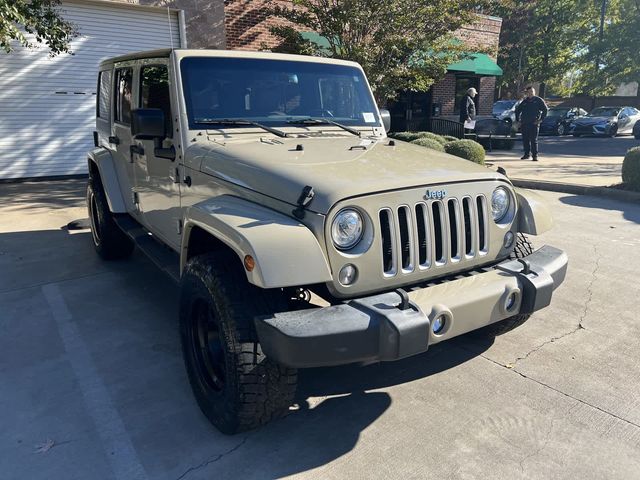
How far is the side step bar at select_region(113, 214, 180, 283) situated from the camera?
3.71 m

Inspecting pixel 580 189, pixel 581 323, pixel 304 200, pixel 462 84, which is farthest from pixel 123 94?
pixel 462 84

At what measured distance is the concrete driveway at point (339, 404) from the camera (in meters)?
2.57

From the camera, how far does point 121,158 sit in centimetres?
494

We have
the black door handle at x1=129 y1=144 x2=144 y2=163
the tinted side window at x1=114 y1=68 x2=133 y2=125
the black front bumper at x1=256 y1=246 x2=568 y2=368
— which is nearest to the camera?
the black front bumper at x1=256 y1=246 x2=568 y2=368

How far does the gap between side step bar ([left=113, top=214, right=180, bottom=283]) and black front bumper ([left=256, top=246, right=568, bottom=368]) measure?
1399 mm

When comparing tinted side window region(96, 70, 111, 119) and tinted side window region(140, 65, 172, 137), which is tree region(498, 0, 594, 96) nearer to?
tinted side window region(96, 70, 111, 119)

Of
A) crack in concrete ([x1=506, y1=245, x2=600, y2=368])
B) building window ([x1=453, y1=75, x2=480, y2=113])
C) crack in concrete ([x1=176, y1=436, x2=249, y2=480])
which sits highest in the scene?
building window ([x1=453, y1=75, x2=480, y2=113])

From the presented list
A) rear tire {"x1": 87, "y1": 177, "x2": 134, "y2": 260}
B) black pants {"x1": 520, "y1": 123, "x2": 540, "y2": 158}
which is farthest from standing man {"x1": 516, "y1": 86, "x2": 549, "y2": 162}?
rear tire {"x1": 87, "y1": 177, "x2": 134, "y2": 260}

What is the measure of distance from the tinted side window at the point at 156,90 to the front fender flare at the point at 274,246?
1.38 meters

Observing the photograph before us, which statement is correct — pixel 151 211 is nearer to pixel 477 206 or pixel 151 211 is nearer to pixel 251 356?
pixel 251 356

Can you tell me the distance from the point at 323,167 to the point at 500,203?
1136 millimetres

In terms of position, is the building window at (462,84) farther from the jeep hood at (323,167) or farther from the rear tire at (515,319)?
the jeep hood at (323,167)

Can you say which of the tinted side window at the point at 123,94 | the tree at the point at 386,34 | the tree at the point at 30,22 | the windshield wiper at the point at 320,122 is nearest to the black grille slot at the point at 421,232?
the windshield wiper at the point at 320,122

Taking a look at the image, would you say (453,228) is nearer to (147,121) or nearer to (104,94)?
(147,121)
